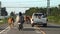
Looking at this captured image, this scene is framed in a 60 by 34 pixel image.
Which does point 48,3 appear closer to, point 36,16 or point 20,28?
point 36,16

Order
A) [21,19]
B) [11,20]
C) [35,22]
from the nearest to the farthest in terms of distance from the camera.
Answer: [21,19] → [11,20] → [35,22]

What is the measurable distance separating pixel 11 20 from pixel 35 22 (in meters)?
4.08

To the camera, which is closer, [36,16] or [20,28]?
[20,28]

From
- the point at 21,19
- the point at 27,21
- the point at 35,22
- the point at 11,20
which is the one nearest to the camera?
the point at 21,19

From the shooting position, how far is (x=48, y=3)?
8881 cm

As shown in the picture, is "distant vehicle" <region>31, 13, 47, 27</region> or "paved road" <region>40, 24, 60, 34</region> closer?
"paved road" <region>40, 24, 60, 34</region>

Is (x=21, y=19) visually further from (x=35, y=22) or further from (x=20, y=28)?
(x=35, y=22)

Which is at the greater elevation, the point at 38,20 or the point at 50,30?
the point at 38,20

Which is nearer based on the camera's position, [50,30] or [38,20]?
[50,30]

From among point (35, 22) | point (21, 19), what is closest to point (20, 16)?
point (21, 19)

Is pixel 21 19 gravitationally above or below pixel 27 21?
above

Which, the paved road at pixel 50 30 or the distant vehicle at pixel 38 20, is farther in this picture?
the distant vehicle at pixel 38 20

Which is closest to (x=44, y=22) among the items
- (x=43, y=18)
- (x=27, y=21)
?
(x=43, y=18)

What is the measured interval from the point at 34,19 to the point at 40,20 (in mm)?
846
